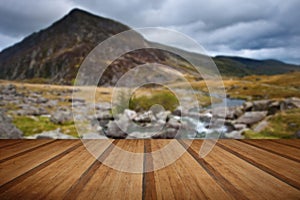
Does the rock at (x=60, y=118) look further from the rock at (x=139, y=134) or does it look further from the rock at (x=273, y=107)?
the rock at (x=273, y=107)

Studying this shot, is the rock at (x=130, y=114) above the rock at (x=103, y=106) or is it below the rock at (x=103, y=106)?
below

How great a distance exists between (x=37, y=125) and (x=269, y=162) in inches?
278

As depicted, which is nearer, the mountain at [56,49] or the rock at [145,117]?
the rock at [145,117]

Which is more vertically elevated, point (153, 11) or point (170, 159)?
point (153, 11)

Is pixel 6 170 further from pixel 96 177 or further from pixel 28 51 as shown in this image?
pixel 28 51

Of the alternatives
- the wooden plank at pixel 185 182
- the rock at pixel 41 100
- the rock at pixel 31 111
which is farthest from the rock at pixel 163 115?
the wooden plank at pixel 185 182

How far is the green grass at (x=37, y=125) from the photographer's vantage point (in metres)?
6.62

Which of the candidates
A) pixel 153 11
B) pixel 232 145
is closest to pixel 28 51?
pixel 153 11

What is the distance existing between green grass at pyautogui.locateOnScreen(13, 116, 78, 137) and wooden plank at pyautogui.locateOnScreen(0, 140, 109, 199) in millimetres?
5629

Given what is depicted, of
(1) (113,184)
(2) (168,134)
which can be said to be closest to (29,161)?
(1) (113,184)

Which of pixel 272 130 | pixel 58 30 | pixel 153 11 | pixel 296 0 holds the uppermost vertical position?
pixel 58 30

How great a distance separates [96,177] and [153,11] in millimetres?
3755

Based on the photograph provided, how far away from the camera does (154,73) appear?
291cm

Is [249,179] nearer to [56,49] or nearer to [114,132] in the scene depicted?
[114,132]
